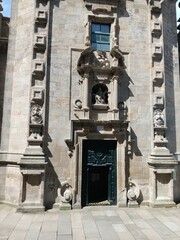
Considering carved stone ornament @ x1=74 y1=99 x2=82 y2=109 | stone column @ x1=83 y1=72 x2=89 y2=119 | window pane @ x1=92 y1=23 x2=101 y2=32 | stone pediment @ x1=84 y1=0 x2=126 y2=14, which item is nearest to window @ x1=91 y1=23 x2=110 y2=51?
window pane @ x1=92 y1=23 x2=101 y2=32

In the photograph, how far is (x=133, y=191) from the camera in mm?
13055

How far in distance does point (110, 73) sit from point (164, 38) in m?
4.21

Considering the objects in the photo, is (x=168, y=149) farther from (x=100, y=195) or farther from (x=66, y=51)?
(x=66, y=51)

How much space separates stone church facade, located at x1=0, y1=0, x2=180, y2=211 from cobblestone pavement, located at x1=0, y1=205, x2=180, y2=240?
2.74 feet

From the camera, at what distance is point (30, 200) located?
12039 mm

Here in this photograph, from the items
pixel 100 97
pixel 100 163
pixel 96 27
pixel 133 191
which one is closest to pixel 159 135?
pixel 133 191

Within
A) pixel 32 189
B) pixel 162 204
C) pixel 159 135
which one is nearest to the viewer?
pixel 32 189

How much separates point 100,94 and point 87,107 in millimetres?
1222

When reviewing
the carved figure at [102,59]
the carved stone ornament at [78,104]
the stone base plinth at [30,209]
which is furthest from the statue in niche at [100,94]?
the stone base plinth at [30,209]

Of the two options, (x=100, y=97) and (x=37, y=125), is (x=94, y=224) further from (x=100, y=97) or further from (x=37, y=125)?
(x=100, y=97)

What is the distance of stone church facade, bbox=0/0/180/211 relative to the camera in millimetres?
12750

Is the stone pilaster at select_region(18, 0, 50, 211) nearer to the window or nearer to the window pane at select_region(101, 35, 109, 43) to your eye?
the window

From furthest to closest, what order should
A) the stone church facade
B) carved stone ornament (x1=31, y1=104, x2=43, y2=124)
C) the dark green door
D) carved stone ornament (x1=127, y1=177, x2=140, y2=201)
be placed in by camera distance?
the dark green door, carved stone ornament (x1=127, y1=177, x2=140, y2=201), the stone church facade, carved stone ornament (x1=31, y1=104, x2=43, y2=124)

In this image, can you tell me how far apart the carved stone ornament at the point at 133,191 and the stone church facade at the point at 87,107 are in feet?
0.18
